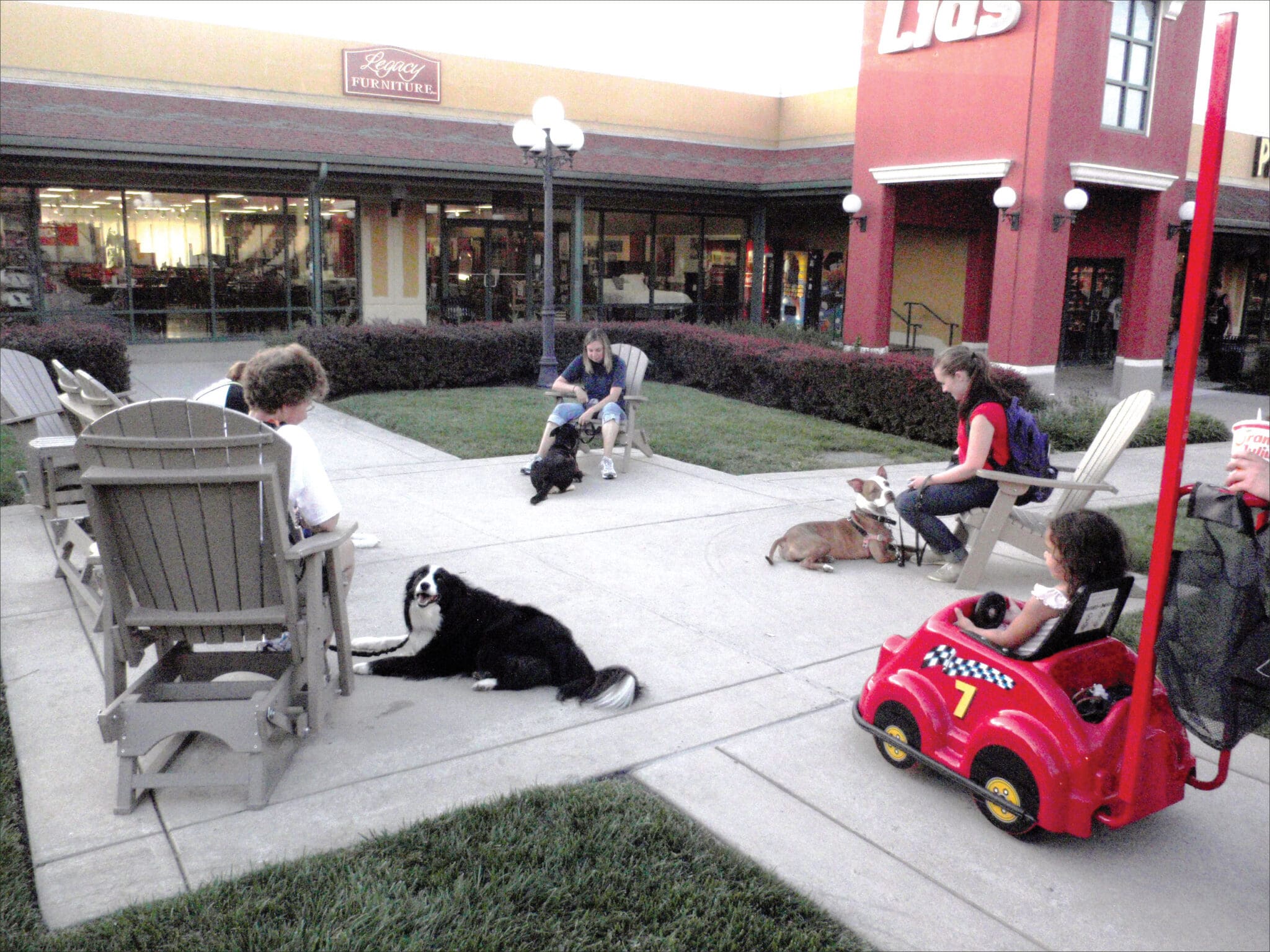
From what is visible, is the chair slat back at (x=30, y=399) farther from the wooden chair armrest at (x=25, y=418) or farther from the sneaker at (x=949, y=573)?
the sneaker at (x=949, y=573)

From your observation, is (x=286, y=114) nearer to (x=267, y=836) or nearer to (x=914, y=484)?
(x=914, y=484)

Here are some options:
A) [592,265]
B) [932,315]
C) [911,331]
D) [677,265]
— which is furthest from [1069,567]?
[677,265]

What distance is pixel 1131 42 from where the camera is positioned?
48.5 feet

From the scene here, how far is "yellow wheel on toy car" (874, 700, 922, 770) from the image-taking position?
11.2 feet

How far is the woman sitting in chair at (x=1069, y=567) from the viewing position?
3146 mm

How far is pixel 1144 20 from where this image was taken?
49.0 ft

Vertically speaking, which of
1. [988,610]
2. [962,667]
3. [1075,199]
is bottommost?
[962,667]

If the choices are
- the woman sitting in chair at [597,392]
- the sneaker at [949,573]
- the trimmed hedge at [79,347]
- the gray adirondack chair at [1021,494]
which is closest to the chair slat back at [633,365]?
the woman sitting in chair at [597,392]

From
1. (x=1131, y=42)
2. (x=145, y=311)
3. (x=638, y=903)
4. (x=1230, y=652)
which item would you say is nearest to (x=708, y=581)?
(x=638, y=903)

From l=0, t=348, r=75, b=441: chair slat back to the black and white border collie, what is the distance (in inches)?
126

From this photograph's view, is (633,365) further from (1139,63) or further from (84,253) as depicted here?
(84,253)

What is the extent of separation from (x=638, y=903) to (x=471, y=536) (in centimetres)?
393

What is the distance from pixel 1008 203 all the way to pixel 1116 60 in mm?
2751

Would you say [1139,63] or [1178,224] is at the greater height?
[1139,63]
